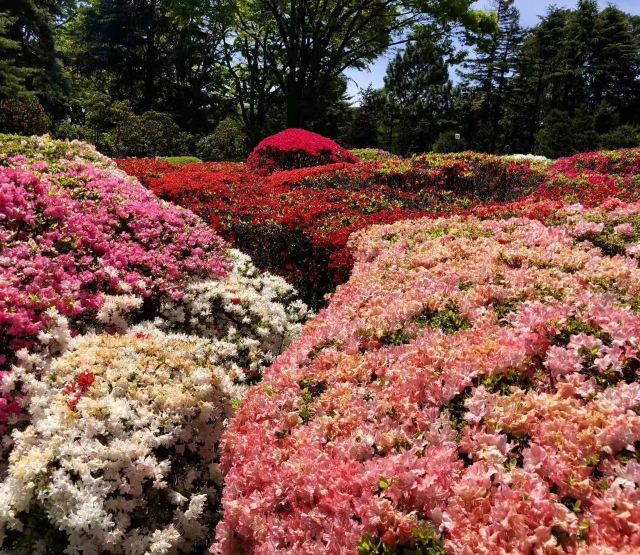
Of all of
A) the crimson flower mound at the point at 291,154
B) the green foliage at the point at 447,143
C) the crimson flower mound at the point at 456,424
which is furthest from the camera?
the green foliage at the point at 447,143

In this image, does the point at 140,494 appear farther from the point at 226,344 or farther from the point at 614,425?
the point at 614,425

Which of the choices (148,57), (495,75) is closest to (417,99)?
(495,75)

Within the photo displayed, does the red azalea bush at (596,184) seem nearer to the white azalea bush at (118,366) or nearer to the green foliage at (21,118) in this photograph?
the white azalea bush at (118,366)

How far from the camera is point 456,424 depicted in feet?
7.62

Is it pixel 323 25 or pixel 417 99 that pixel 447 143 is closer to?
pixel 417 99

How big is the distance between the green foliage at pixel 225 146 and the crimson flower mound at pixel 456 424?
27654 mm

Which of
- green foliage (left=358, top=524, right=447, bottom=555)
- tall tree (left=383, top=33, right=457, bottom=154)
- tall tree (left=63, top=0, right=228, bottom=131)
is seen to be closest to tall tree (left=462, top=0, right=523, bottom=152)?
tall tree (left=383, top=33, right=457, bottom=154)

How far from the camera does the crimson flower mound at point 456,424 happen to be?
5.82 feet

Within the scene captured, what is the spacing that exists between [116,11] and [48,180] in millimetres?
37502

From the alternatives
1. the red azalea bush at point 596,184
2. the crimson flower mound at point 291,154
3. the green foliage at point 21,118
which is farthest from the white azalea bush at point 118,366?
the green foliage at point 21,118

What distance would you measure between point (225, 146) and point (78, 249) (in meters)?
26.2

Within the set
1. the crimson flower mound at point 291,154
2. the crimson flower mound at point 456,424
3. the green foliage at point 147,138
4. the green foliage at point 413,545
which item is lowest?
the green foliage at point 413,545

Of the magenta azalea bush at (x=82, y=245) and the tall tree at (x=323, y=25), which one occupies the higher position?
the tall tree at (x=323, y=25)

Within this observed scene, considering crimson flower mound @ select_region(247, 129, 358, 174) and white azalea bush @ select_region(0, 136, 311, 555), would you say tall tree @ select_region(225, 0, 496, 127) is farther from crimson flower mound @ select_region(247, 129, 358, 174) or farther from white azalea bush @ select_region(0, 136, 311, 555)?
white azalea bush @ select_region(0, 136, 311, 555)
